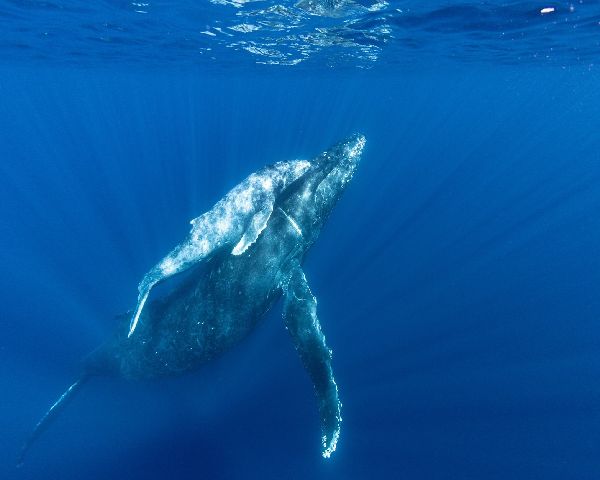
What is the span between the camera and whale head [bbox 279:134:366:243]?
33.9 feet

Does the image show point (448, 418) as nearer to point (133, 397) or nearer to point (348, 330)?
point (348, 330)

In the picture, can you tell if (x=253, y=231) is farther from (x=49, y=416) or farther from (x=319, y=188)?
(x=49, y=416)

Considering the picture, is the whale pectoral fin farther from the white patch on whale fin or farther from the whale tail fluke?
the whale tail fluke

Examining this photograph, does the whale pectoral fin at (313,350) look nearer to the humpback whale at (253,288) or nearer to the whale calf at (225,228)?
the humpback whale at (253,288)

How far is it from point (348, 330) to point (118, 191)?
2138 centimetres

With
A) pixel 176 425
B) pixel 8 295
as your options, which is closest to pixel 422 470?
pixel 176 425

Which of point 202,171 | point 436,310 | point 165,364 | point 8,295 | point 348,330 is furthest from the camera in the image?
point 202,171

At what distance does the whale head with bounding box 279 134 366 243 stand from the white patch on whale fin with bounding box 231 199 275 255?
6.00 ft

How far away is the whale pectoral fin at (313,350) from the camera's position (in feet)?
27.6

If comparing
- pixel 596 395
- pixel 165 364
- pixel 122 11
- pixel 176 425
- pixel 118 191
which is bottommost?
pixel 118 191

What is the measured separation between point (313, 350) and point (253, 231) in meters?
3.09

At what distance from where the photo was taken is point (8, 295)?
19.1 m

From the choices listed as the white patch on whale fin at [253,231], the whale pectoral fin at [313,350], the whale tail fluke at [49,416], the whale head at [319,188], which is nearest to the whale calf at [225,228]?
the white patch on whale fin at [253,231]

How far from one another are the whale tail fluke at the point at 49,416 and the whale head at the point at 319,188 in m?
8.78
